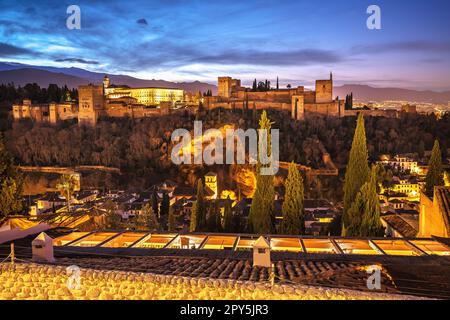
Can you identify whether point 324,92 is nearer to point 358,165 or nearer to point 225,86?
point 225,86

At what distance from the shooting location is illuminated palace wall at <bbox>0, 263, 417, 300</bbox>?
195 inches

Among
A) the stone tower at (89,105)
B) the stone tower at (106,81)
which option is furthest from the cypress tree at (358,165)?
the stone tower at (106,81)

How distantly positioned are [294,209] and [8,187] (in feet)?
30.3

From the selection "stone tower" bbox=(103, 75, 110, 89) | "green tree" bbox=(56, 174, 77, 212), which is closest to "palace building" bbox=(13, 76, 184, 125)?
"stone tower" bbox=(103, 75, 110, 89)

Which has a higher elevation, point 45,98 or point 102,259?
point 45,98

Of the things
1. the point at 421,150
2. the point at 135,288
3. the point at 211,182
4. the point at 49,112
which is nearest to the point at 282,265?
the point at 135,288

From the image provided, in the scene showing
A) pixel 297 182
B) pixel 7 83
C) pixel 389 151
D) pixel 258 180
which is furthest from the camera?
pixel 7 83

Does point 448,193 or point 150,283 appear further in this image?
point 448,193

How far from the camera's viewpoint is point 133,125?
58.9m

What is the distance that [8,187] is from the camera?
11461mm

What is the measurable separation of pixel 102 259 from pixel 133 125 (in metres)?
53.5
